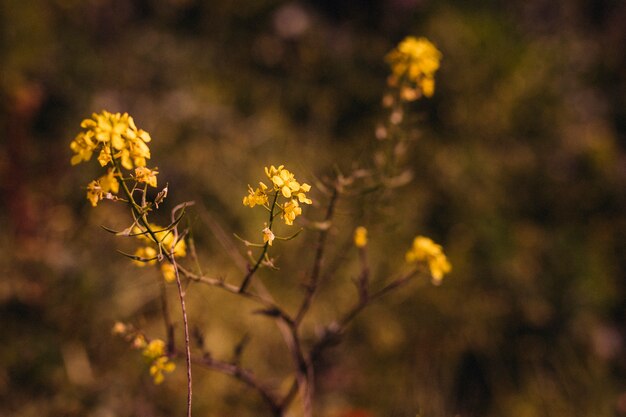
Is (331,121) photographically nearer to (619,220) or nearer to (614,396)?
(619,220)

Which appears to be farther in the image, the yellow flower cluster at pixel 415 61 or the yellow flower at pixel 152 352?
the yellow flower cluster at pixel 415 61

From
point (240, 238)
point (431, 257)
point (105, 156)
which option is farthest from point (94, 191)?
point (431, 257)

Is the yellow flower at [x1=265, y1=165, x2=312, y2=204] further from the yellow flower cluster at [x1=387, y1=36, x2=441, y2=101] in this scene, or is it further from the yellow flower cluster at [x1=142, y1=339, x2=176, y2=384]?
the yellow flower cluster at [x1=387, y1=36, x2=441, y2=101]

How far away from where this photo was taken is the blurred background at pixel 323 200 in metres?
2.14

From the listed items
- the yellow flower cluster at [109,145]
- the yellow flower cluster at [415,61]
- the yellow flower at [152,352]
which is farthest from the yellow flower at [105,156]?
the yellow flower cluster at [415,61]

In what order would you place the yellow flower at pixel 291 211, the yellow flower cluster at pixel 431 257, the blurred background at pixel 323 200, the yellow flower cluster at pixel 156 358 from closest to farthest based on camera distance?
the yellow flower at pixel 291 211, the yellow flower cluster at pixel 156 358, the yellow flower cluster at pixel 431 257, the blurred background at pixel 323 200

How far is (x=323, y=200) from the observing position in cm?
235

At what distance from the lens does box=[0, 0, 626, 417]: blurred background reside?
2145 mm

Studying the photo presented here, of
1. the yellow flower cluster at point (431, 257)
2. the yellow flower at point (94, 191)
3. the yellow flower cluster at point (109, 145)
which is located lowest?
the yellow flower at point (94, 191)

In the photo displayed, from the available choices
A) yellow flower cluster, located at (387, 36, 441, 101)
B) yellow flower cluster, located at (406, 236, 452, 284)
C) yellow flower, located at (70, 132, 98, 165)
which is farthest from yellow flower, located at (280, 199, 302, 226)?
yellow flower cluster, located at (387, 36, 441, 101)

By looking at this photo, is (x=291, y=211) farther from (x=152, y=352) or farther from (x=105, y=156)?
(x=152, y=352)

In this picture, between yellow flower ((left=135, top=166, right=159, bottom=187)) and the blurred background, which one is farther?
the blurred background

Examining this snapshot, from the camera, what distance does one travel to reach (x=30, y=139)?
2.72 meters

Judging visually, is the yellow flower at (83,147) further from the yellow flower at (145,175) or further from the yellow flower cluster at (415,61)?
the yellow flower cluster at (415,61)
